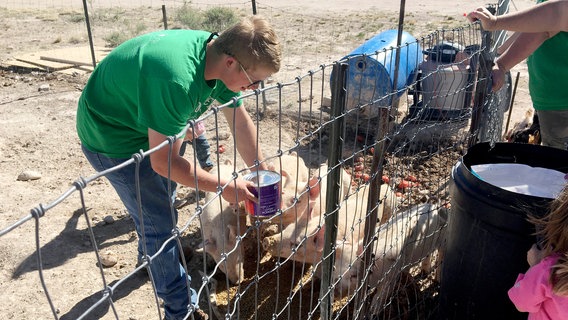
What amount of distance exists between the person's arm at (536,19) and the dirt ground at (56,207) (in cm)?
288

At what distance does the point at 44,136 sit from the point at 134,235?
288cm

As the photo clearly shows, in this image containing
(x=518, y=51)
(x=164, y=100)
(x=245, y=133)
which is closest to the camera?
(x=164, y=100)

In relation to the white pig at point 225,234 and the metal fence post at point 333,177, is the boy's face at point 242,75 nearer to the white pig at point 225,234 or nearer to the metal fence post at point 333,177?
the metal fence post at point 333,177

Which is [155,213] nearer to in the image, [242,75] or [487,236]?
[242,75]

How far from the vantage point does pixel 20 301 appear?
396cm

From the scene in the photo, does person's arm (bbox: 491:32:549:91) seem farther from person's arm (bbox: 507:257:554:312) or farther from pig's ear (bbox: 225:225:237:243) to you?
pig's ear (bbox: 225:225:237:243)

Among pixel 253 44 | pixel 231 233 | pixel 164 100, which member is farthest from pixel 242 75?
pixel 231 233

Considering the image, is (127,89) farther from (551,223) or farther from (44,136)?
(44,136)

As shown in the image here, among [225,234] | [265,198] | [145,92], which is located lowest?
[225,234]

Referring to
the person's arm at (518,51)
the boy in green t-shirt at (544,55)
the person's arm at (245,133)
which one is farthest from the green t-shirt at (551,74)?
the person's arm at (245,133)

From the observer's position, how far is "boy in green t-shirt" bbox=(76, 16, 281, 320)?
244cm

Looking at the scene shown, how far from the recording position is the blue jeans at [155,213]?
297cm

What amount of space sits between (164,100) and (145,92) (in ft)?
0.37

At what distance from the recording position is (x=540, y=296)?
7.44 feet
